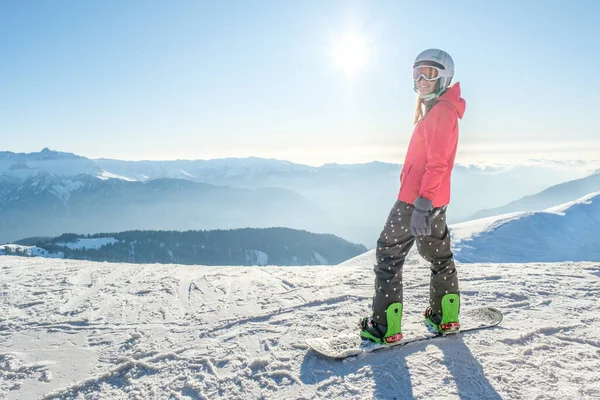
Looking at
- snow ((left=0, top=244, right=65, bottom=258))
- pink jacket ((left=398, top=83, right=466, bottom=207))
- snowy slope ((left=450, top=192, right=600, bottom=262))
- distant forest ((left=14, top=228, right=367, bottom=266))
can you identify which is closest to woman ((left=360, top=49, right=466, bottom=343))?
pink jacket ((left=398, top=83, right=466, bottom=207))

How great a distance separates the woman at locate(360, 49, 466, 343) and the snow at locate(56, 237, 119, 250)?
12946cm

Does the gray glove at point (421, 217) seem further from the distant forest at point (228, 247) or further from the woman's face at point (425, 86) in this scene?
the distant forest at point (228, 247)

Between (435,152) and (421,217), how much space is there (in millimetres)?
572

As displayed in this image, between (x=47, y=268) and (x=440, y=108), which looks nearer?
(x=440, y=108)

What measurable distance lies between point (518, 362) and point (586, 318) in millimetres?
1595

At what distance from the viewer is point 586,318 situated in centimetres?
377

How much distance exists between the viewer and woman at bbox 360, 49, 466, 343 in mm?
3016

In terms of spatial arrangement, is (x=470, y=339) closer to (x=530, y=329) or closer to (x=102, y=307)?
(x=530, y=329)

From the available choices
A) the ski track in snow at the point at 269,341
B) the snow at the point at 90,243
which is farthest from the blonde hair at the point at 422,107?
the snow at the point at 90,243

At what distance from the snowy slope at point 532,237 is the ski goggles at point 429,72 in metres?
75.4

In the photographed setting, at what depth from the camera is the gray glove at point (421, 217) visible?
9.75 feet

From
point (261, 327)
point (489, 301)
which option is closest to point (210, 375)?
point (261, 327)

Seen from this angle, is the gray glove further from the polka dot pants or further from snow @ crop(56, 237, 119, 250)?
snow @ crop(56, 237, 119, 250)

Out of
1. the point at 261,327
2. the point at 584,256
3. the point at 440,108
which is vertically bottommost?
the point at 584,256
